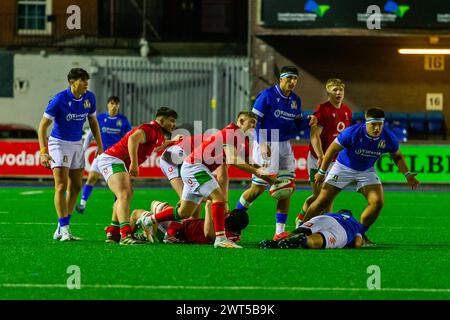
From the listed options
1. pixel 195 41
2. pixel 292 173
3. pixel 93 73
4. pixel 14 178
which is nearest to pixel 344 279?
pixel 292 173

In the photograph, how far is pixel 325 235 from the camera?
1195 cm

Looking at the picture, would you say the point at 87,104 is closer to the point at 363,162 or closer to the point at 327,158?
the point at 327,158

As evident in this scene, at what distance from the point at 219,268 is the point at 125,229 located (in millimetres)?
2573

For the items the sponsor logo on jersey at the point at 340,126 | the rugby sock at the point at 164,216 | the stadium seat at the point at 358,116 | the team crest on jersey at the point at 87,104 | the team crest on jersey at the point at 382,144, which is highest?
the team crest on jersey at the point at 87,104

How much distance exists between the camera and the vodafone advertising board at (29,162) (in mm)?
26953

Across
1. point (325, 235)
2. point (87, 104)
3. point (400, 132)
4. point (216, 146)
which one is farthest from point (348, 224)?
point (400, 132)

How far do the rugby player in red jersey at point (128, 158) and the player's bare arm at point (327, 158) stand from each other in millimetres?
1833

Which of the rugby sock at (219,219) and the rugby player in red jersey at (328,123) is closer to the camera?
the rugby sock at (219,219)

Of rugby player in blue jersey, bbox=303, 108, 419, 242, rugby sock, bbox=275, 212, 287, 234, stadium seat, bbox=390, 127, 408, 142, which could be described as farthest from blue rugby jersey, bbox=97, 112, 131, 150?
stadium seat, bbox=390, 127, 408, 142

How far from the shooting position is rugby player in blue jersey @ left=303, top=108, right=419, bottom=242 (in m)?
12.6

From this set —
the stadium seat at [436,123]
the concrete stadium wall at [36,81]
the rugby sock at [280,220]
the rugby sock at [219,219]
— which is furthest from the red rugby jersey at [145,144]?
the stadium seat at [436,123]

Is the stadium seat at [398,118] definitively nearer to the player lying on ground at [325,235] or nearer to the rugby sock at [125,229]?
the player lying on ground at [325,235]

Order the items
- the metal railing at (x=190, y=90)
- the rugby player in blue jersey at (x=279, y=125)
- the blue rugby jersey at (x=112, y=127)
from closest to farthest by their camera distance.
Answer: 1. the rugby player in blue jersey at (x=279, y=125)
2. the blue rugby jersey at (x=112, y=127)
3. the metal railing at (x=190, y=90)
